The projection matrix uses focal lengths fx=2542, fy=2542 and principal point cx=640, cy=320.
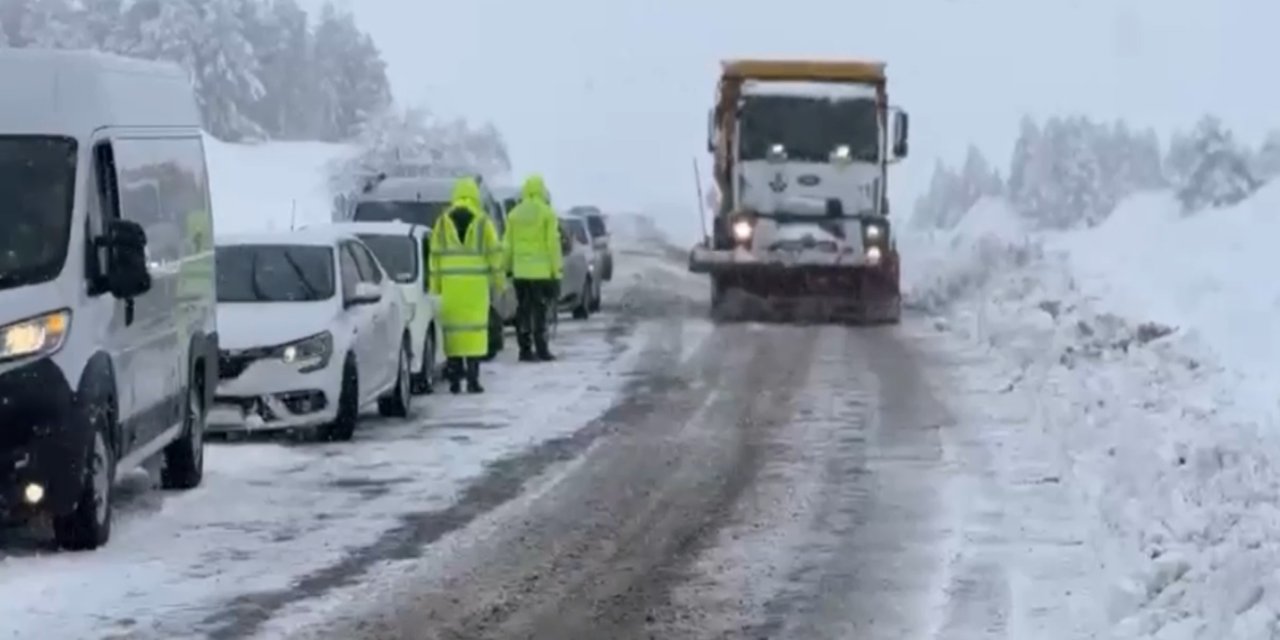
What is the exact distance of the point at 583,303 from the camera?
105 feet

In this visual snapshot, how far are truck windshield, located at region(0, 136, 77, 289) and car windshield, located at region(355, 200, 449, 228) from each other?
1469 cm

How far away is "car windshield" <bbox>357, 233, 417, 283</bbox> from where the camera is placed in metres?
21.0

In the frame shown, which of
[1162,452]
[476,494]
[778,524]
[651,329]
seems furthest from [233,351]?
[651,329]

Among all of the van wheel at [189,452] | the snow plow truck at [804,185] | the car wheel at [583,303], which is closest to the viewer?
the van wheel at [189,452]

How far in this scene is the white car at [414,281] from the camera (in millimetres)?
20172

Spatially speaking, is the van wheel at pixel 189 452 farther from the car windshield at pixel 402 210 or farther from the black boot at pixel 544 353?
the car windshield at pixel 402 210

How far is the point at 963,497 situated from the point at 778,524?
1.53m

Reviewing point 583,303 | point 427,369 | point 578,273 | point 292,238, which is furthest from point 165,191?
point 583,303

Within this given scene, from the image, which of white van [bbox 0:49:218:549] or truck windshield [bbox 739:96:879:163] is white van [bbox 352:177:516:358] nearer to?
truck windshield [bbox 739:96:879:163]

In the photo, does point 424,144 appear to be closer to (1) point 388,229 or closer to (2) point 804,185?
(2) point 804,185

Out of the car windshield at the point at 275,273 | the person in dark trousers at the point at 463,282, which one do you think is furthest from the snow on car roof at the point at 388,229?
the car windshield at the point at 275,273

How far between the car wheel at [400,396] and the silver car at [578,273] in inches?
425

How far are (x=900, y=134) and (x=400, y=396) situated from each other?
582 inches

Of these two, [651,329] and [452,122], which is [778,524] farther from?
[452,122]
